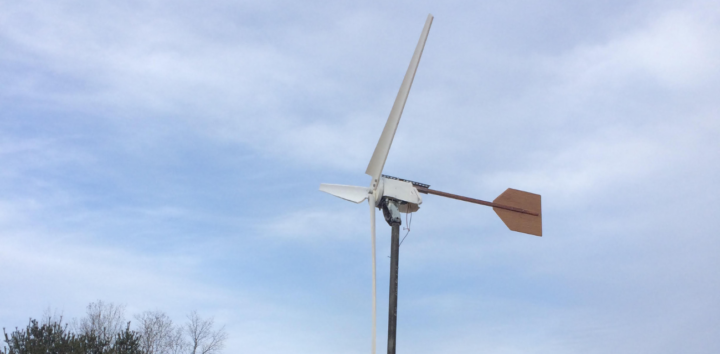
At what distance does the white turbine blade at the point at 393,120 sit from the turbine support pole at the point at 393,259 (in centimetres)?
72

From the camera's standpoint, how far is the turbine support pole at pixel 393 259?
13.6 m

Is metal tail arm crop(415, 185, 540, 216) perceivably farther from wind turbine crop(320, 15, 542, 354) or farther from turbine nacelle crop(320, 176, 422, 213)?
turbine nacelle crop(320, 176, 422, 213)

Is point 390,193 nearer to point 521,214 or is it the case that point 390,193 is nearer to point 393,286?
point 393,286

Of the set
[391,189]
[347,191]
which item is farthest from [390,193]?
[347,191]

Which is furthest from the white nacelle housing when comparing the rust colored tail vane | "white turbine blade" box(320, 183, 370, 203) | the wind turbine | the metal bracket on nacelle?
the rust colored tail vane

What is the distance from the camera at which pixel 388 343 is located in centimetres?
1355

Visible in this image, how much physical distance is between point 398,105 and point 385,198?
97.5 inches

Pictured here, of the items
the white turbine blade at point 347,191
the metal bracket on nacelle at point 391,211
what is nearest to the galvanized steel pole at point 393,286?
the metal bracket on nacelle at point 391,211

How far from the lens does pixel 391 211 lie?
15.1 metres

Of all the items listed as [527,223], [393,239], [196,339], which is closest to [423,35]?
[393,239]

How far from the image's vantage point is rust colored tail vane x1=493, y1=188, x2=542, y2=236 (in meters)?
17.5

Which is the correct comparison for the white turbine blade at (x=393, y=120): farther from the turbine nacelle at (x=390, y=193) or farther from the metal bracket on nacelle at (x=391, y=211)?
the metal bracket on nacelle at (x=391, y=211)

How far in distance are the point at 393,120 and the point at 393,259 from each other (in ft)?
12.2

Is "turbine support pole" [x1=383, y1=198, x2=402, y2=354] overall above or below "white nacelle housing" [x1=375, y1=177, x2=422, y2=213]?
below
